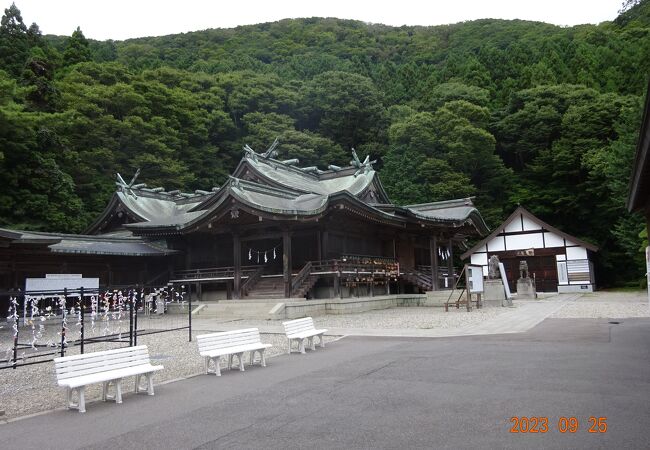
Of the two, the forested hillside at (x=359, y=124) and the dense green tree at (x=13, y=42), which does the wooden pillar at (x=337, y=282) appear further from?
the dense green tree at (x=13, y=42)

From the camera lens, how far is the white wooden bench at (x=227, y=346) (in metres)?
8.76

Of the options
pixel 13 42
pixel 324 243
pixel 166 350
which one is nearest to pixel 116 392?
pixel 166 350

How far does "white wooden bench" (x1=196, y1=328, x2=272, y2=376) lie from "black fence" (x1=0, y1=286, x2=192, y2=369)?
91.3 inches

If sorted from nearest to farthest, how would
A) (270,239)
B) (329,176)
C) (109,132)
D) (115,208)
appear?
(270,239) → (115,208) → (329,176) → (109,132)

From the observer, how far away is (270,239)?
26.2 m

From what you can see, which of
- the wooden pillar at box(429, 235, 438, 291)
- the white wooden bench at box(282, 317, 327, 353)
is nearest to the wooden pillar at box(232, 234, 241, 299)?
the wooden pillar at box(429, 235, 438, 291)

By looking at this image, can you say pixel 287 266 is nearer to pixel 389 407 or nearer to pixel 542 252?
pixel 389 407

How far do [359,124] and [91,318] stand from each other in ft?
154

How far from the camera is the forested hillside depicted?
31.0 meters

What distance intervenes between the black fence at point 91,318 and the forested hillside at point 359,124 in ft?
31.7

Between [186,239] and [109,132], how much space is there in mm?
18051

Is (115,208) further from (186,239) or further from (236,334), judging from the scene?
(236,334)

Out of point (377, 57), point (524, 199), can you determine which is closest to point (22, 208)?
point (524, 199)
